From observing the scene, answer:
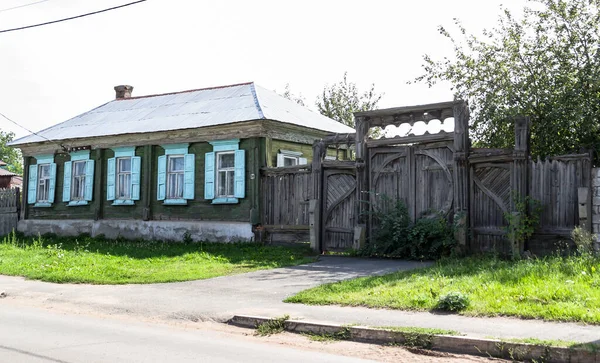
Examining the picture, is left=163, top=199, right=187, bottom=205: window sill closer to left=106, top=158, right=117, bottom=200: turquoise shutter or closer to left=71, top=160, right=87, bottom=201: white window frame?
left=106, top=158, right=117, bottom=200: turquoise shutter

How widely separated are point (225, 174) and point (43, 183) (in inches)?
399

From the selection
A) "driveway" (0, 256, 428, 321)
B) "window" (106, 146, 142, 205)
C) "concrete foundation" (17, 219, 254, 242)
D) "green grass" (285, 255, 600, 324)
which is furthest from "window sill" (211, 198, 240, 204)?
"green grass" (285, 255, 600, 324)

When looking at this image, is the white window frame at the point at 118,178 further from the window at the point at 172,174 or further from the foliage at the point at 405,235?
the foliage at the point at 405,235

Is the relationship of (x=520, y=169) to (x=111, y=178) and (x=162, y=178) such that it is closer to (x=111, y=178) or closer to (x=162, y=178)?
(x=162, y=178)

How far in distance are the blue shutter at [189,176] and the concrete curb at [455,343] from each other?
1261 cm

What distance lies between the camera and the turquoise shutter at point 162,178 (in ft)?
68.9

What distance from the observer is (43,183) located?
25.4 meters

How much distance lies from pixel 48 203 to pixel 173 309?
57.8 feet

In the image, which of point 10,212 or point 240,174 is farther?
point 10,212

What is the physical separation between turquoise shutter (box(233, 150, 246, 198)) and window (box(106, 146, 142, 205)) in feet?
16.8

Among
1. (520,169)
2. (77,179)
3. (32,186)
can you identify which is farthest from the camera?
(32,186)

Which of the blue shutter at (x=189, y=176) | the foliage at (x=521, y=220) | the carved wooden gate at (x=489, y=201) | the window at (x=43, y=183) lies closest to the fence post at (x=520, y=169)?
the foliage at (x=521, y=220)

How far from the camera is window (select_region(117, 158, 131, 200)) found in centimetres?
2248

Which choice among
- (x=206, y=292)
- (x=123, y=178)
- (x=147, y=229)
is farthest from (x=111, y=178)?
(x=206, y=292)
